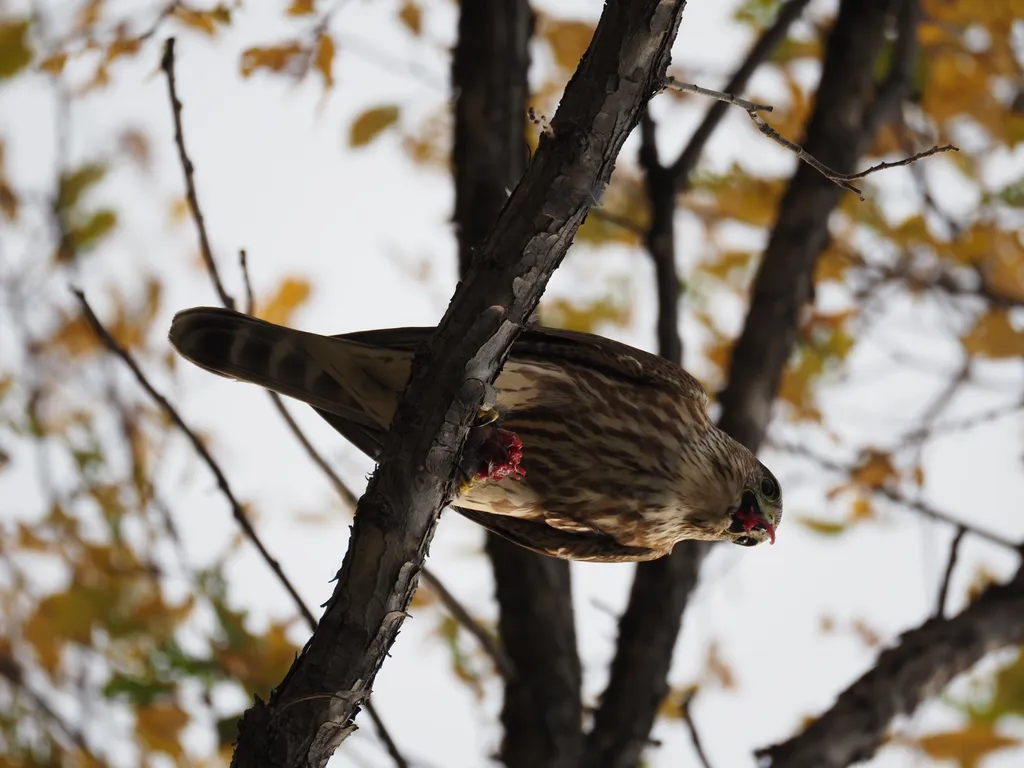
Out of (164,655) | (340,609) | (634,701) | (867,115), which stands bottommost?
(340,609)

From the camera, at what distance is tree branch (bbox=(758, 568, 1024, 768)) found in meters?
3.10

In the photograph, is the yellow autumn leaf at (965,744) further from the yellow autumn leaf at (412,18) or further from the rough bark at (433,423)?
the yellow autumn leaf at (412,18)

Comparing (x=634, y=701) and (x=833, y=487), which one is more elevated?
(x=833, y=487)

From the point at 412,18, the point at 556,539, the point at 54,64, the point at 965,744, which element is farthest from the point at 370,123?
the point at 965,744

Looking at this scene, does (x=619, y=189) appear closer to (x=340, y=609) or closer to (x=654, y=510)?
(x=654, y=510)

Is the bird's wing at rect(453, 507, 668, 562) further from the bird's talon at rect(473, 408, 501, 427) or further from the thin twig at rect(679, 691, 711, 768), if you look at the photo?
the bird's talon at rect(473, 408, 501, 427)

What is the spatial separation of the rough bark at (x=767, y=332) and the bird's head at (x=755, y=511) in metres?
0.33

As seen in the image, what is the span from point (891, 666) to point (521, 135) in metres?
2.40

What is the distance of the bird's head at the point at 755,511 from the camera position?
3420 mm

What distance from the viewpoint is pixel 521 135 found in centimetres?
408

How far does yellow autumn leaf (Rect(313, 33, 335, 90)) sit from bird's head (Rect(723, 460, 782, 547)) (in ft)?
6.17

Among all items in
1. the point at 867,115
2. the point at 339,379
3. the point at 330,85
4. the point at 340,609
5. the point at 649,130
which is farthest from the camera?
the point at 867,115

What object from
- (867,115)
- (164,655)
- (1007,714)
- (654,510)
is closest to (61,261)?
(164,655)

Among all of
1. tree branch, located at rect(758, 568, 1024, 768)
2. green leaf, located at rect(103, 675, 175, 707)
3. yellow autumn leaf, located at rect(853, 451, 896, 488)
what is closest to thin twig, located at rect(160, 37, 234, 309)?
green leaf, located at rect(103, 675, 175, 707)
